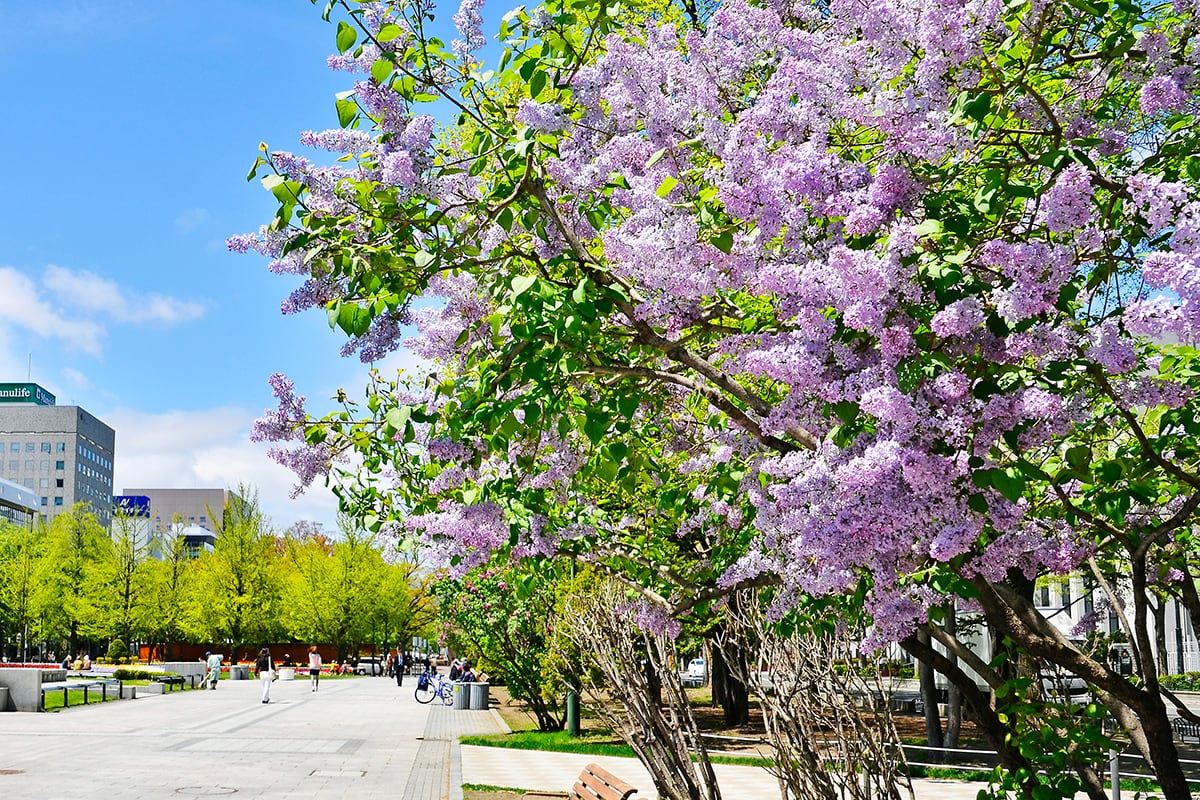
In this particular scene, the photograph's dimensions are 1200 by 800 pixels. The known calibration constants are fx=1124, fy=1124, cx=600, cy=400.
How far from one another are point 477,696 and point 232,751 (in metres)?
15.0

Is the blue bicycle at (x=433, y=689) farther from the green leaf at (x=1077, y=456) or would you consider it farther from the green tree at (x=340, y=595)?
the green leaf at (x=1077, y=456)

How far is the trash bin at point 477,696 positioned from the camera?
3412cm

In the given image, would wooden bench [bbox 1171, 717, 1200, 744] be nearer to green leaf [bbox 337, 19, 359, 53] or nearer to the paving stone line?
the paving stone line

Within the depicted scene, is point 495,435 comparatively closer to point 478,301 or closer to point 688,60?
point 478,301

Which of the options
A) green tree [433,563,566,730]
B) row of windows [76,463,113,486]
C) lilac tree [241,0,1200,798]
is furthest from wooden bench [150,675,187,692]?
Result: row of windows [76,463,113,486]

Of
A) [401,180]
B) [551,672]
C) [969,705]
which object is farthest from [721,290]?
[551,672]

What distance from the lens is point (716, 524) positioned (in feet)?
23.9

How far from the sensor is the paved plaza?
47.5 feet

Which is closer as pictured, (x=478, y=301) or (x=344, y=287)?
(x=344, y=287)

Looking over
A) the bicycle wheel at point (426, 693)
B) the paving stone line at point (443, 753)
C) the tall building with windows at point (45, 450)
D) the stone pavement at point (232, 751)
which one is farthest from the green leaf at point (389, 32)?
the tall building with windows at point (45, 450)

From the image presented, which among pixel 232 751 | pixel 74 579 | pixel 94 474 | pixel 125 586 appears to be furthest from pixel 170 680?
pixel 94 474

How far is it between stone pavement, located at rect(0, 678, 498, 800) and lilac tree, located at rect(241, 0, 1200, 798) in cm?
1002

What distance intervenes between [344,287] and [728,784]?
490 inches

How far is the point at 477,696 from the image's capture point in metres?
34.2
